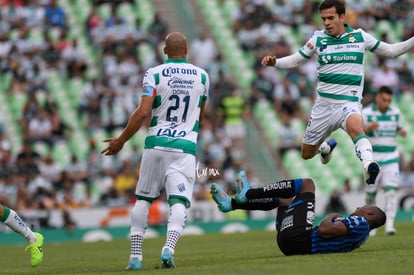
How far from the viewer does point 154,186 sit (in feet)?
39.2

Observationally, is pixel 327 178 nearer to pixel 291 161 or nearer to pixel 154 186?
pixel 291 161

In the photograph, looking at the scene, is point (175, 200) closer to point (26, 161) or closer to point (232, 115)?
point (26, 161)

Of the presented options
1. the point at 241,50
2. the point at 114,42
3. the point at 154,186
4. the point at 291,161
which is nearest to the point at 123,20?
the point at 114,42

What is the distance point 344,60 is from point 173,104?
12.0ft

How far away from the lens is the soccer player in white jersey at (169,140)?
467 inches

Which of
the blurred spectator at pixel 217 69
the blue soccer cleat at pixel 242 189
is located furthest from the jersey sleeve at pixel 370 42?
the blurred spectator at pixel 217 69

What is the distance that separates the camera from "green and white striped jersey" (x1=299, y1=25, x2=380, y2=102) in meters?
14.6

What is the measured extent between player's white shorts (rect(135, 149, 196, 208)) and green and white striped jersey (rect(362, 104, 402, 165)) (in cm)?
783

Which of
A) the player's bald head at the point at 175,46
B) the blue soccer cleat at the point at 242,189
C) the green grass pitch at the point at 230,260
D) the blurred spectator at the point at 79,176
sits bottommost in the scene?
the green grass pitch at the point at 230,260

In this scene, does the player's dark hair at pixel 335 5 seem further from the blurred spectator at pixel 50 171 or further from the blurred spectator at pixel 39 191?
the blurred spectator at pixel 50 171

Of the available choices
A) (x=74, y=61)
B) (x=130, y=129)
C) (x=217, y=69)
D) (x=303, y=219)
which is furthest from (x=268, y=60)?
(x=74, y=61)

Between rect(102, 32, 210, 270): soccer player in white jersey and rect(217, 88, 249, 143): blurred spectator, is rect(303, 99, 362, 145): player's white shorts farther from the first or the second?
rect(217, 88, 249, 143): blurred spectator

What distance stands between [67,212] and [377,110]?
901cm

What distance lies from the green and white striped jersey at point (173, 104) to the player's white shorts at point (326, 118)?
3296 millimetres
